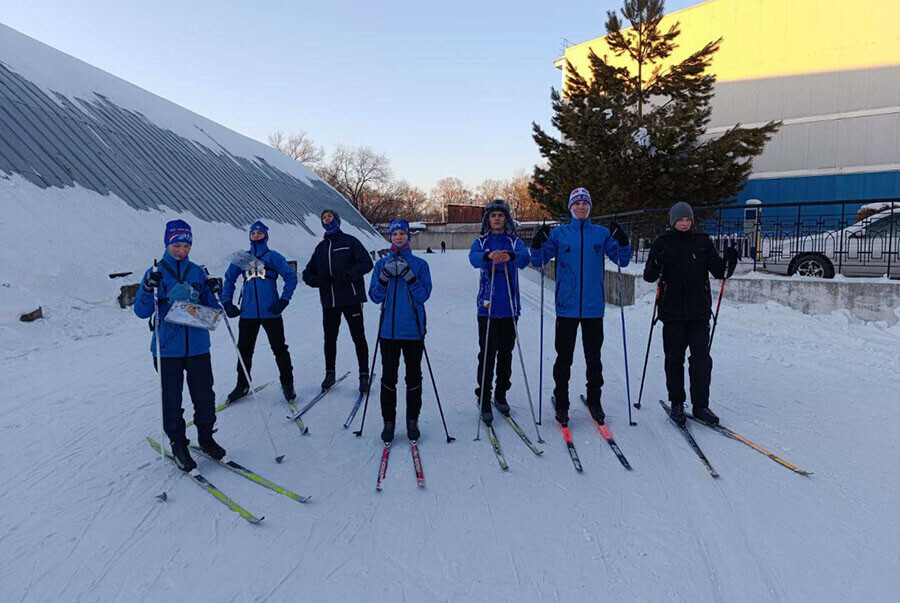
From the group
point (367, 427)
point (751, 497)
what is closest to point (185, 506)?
point (367, 427)

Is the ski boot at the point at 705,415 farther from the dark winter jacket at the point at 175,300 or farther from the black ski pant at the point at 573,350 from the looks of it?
the dark winter jacket at the point at 175,300

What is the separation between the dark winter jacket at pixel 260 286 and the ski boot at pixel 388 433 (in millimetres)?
1801

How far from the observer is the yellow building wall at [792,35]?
25.9 m

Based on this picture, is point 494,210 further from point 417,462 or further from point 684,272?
point 417,462

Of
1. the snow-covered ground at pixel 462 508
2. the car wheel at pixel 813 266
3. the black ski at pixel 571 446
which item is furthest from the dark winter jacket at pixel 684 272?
the car wheel at pixel 813 266

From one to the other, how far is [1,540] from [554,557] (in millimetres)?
3150

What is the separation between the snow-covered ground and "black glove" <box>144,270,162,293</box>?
1372mm

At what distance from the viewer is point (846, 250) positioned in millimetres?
9031

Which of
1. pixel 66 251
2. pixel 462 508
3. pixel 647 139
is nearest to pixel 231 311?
pixel 462 508

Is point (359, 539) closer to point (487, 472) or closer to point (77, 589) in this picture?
point (487, 472)

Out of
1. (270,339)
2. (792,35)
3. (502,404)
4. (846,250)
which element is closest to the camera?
(502,404)

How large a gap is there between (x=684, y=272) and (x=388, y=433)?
2.96 meters

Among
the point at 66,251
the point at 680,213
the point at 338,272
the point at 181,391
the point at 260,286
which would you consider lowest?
the point at 181,391

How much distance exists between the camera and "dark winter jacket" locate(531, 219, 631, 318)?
174 inches
